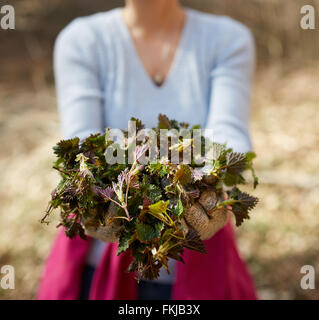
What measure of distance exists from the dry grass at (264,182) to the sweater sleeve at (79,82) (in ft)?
3.73

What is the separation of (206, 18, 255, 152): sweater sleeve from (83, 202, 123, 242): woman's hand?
1.17ft

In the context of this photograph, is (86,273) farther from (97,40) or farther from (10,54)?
(10,54)

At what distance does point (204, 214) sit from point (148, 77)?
19.0 inches

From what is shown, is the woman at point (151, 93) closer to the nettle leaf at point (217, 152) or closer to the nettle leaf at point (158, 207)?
the nettle leaf at point (217, 152)

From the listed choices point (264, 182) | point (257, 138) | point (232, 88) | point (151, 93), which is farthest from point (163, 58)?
point (257, 138)

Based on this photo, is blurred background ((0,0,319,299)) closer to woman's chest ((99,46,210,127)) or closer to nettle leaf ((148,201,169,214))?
woman's chest ((99,46,210,127))

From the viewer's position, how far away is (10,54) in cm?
320

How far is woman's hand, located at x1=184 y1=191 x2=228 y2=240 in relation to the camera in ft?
2.17

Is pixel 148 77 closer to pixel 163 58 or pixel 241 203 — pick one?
pixel 163 58

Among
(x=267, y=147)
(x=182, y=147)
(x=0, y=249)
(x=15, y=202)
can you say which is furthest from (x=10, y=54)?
(x=182, y=147)

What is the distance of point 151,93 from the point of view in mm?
1006

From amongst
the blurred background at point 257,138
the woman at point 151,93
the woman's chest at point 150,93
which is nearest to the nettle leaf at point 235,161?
the woman at point 151,93

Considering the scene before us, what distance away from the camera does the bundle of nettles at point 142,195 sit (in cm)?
59

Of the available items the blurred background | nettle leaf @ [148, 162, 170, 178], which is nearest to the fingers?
nettle leaf @ [148, 162, 170, 178]
